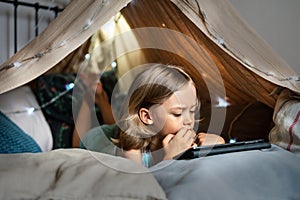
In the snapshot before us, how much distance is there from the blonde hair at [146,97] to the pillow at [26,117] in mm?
656

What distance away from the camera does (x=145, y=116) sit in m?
1.62

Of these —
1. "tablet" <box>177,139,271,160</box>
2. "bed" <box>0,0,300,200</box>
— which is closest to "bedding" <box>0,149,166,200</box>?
"bed" <box>0,0,300,200</box>

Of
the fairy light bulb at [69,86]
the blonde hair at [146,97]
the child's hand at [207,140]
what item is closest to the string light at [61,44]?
the blonde hair at [146,97]

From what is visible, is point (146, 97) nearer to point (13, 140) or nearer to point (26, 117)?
point (13, 140)

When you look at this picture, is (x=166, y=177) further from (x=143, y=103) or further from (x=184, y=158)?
(x=143, y=103)

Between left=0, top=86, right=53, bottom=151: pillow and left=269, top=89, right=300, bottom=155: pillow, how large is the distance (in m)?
1.22

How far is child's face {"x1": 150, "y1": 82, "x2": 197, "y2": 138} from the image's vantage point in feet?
5.17

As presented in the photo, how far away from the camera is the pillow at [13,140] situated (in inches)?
74.6

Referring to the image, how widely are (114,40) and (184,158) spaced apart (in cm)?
143

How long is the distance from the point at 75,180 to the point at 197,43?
34.7 inches

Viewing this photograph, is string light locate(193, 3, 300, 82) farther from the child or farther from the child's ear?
the child's ear

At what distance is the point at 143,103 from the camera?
1.63m

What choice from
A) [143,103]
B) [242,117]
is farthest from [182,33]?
[242,117]

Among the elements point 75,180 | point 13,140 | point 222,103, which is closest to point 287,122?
point 222,103
